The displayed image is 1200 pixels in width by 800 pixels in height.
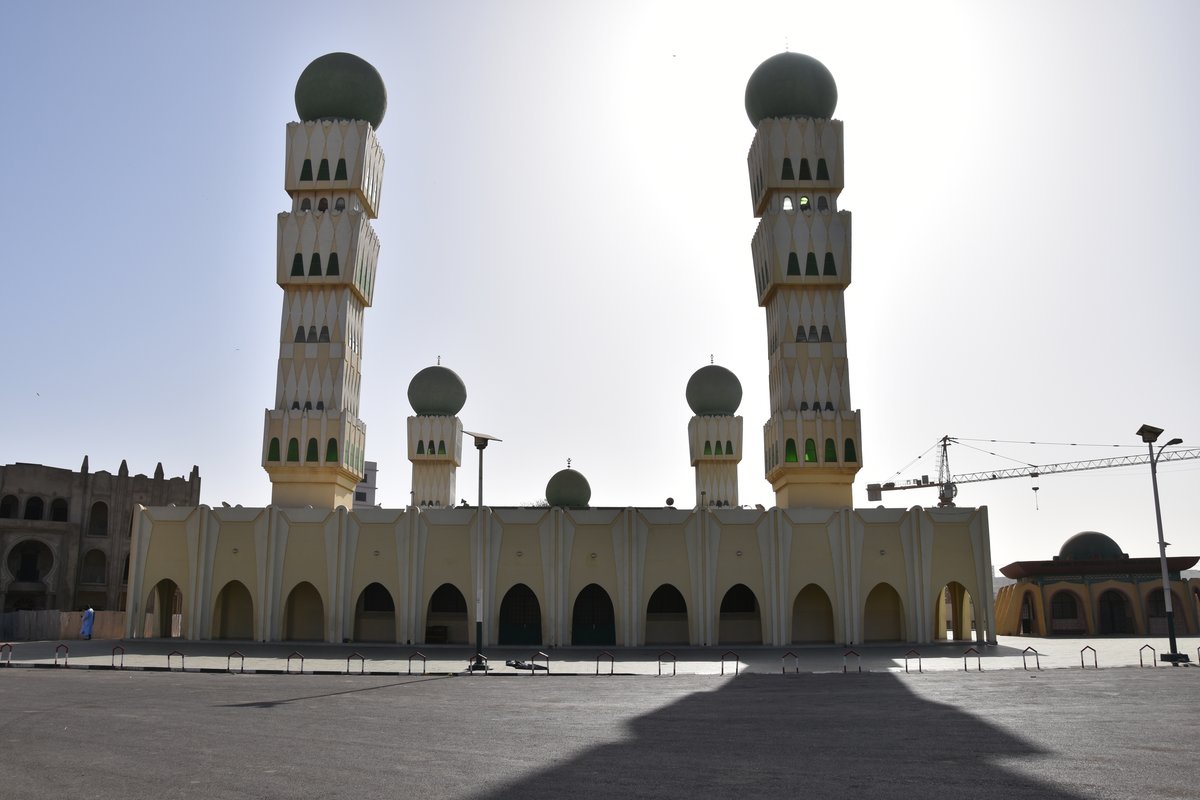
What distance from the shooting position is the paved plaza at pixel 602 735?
11.6 meters

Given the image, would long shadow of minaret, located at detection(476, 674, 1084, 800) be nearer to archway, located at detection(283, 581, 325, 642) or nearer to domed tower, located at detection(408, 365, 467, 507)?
archway, located at detection(283, 581, 325, 642)

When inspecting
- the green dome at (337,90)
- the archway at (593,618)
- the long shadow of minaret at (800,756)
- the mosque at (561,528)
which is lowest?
the long shadow of minaret at (800,756)

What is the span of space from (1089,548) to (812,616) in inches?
866

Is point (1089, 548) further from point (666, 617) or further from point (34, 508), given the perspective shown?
point (34, 508)

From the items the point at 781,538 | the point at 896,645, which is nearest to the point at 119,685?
the point at 781,538

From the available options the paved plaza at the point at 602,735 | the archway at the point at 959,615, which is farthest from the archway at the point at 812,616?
the paved plaza at the point at 602,735

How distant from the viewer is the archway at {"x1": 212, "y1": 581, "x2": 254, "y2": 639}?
45406mm

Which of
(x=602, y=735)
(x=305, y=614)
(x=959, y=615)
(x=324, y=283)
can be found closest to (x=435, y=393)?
(x=324, y=283)

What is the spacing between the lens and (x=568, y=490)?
54.8 metres

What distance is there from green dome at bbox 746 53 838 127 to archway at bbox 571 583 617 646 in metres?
24.1

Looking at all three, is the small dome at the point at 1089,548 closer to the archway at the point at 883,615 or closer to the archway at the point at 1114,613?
the archway at the point at 1114,613

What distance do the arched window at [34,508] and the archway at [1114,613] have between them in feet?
197

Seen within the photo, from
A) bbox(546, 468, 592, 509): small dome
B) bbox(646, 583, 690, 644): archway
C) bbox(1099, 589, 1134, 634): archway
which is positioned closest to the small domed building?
bbox(1099, 589, 1134, 634): archway

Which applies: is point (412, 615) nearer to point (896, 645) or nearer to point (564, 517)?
point (564, 517)
